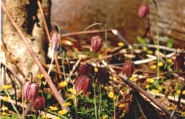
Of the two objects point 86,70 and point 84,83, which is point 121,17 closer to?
point 86,70

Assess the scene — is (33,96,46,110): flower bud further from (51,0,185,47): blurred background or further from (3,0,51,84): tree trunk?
(51,0,185,47): blurred background

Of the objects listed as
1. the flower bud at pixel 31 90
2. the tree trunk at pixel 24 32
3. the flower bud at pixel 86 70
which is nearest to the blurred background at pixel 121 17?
the tree trunk at pixel 24 32

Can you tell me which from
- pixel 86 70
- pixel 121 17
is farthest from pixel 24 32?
pixel 121 17

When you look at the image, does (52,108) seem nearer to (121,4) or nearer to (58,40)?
(58,40)

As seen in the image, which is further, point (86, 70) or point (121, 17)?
point (121, 17)

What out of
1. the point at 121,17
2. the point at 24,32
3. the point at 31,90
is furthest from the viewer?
the point at 121,17

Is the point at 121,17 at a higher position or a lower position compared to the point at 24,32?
lower

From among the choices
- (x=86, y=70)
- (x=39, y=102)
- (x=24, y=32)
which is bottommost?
(x=39, y=102)

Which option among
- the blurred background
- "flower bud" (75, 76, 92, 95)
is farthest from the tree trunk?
the blurred background
